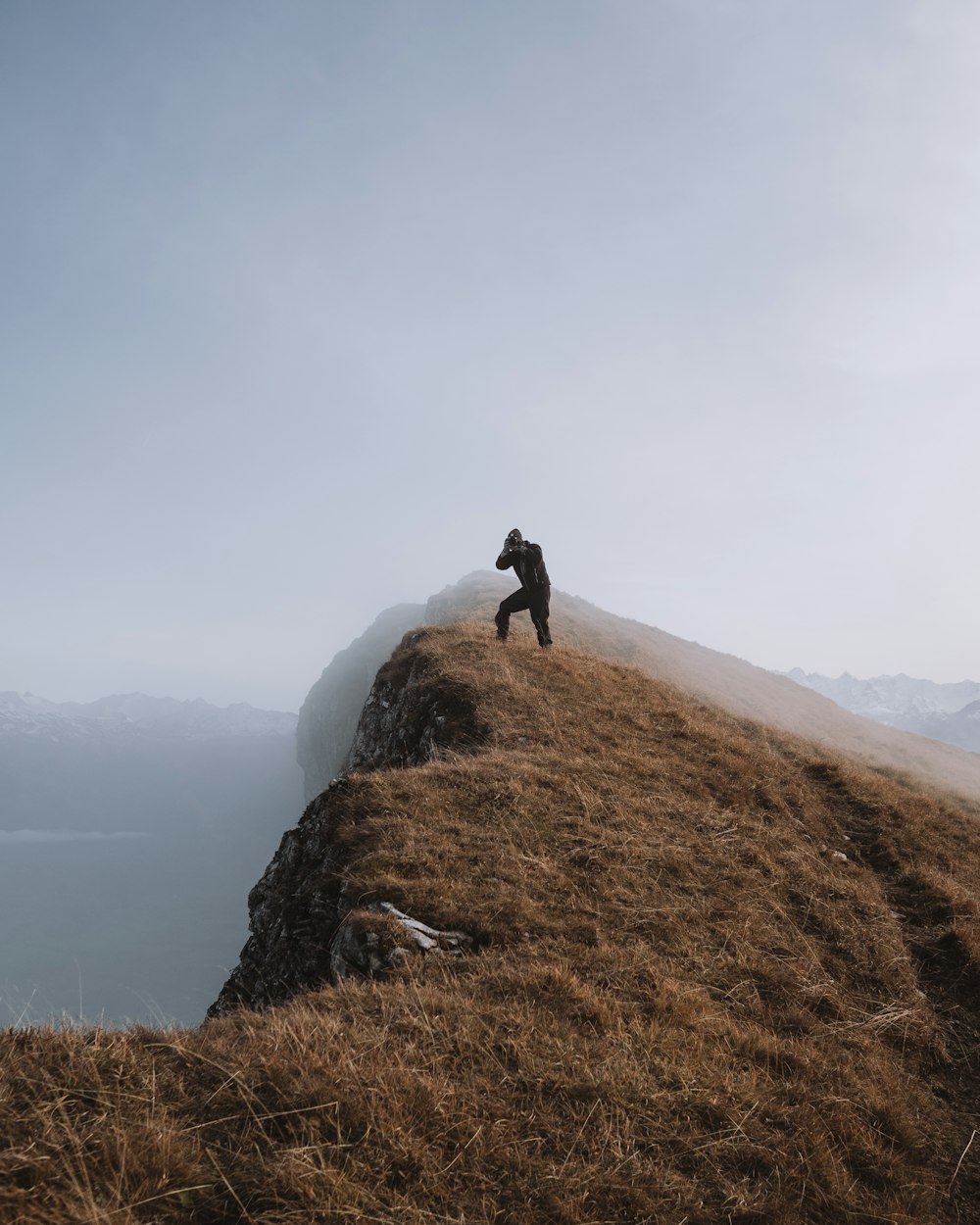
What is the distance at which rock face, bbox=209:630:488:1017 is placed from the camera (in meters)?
6.21

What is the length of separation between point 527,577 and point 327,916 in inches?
559

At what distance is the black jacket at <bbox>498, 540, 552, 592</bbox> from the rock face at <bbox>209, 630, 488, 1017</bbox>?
236 inches

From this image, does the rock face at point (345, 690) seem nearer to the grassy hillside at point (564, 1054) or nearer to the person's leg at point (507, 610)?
the person's leg at point (507, 610)

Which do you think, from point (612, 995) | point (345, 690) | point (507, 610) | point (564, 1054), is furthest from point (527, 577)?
point (345, 690)

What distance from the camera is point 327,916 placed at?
7.55m

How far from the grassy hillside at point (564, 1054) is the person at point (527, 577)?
1015 cm

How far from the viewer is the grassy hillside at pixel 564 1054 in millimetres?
3031

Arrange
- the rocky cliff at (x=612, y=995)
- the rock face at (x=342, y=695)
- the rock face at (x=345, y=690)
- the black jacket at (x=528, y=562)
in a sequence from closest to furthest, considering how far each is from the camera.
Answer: the rocky cliff at (x=612, y=995) < the black jacket at (x=528, y=562) < the rock face at (x=345, y=690) < the rock face at (x=342, y=695)

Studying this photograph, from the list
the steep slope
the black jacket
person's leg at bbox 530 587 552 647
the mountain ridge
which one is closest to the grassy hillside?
person's leg at bbox 530 587 552 647

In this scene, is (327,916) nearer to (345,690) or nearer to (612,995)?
(612,995)

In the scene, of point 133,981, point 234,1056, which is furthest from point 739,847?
point 133,981

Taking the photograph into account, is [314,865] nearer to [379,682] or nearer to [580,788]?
[580,788]

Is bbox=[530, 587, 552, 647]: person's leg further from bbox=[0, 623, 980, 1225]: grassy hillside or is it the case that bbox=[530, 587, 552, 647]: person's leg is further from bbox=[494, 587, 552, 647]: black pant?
bbox=[0, 623, 980, 1225]: grassy hillside

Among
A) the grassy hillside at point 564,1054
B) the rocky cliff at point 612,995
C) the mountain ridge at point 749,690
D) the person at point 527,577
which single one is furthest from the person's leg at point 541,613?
the grassy hillside at point 564,1054
